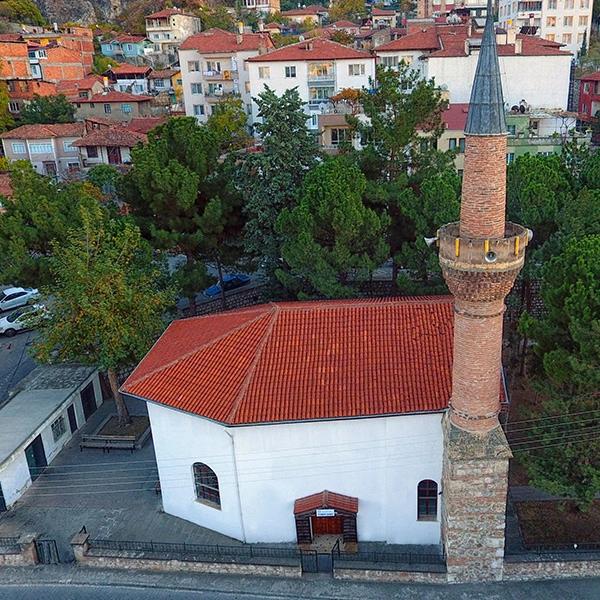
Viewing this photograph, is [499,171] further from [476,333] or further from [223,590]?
[223,590]

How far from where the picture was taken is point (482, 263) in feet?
44.5

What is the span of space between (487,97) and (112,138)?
149 feet

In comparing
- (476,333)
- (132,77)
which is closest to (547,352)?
(476,333)

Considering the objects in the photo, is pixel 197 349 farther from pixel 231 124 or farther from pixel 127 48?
pixel 127 48

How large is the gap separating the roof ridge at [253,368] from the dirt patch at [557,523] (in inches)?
362

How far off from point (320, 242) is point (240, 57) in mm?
43361

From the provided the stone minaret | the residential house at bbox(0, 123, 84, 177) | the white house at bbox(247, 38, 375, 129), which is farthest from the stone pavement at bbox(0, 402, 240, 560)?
the residential house at bbox(0, 123, 84, 177)

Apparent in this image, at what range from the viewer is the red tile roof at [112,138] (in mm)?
52188

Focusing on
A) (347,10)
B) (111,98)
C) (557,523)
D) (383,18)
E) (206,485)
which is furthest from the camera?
(347,10)

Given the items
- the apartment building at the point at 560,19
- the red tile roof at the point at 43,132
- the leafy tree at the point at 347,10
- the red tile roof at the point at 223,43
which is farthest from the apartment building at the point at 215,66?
the leafy tree at the point at 347,10

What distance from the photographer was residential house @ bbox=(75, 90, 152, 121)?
6550cm

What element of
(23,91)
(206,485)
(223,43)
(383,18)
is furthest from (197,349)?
(383,18)

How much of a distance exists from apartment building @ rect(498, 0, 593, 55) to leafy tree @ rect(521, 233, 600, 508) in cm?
6671

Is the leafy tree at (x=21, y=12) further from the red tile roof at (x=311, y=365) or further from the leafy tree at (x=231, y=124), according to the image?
the red tile roof at (x=311, y=365)
